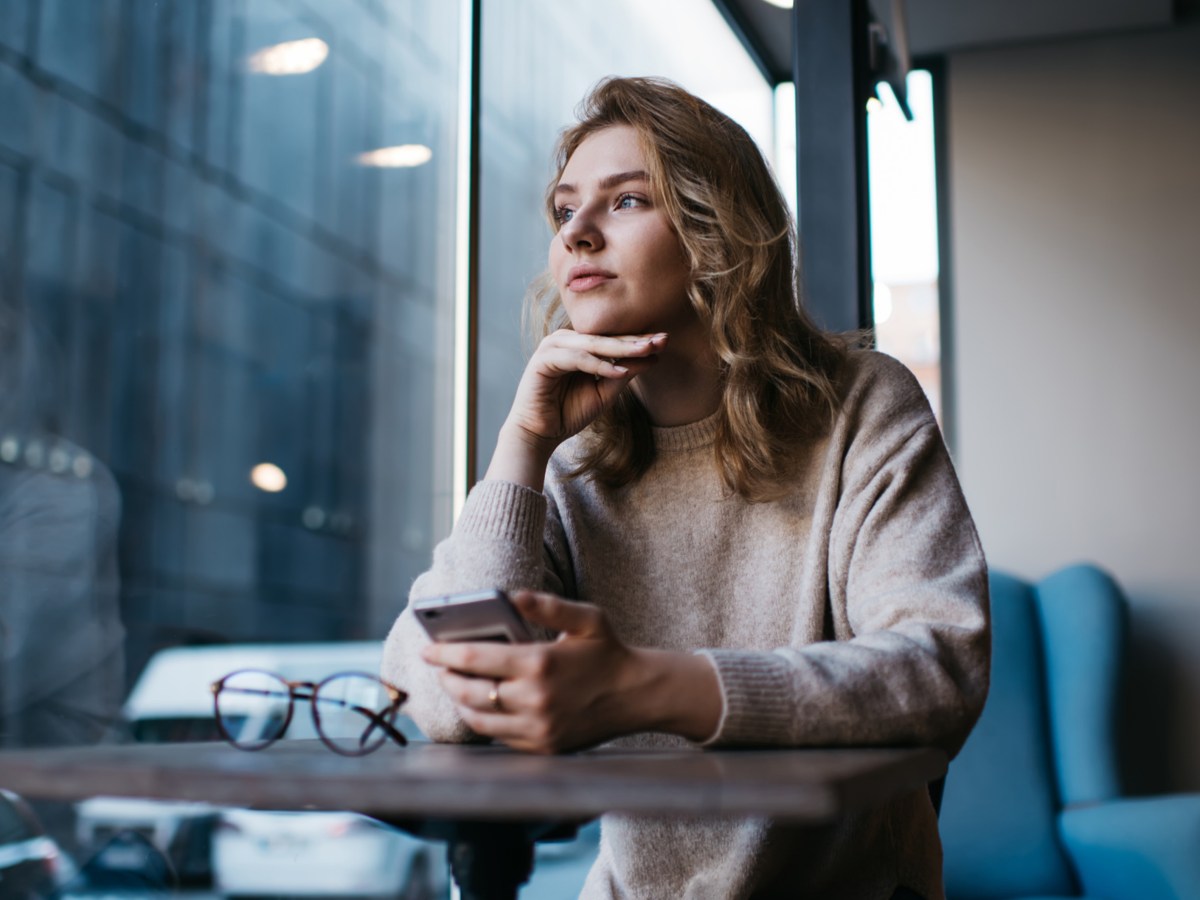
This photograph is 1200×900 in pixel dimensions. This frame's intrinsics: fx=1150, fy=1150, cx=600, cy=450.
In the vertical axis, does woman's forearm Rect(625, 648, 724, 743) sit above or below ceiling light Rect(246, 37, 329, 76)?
below

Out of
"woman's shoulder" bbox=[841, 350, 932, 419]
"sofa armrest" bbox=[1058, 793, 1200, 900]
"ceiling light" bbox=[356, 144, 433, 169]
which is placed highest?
"ceiling light" bbox=[356, 144, 433, 169]

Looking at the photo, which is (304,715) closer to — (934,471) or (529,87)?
(529,87)

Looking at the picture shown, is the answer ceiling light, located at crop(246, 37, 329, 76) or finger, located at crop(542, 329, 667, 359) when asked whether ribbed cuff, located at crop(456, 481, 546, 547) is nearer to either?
finger, located at crop(542, 329, 667, 359)

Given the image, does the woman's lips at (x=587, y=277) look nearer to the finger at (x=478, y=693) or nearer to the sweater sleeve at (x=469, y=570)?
the sweater sleeve at (x=469, y=570)

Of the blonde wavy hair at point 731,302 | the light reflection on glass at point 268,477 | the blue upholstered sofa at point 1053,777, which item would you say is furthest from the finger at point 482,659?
the light reflection on glass at point 268,477

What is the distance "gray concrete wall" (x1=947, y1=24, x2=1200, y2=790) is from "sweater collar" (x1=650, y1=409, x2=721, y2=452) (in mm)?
2185

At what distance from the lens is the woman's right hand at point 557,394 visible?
1.19m

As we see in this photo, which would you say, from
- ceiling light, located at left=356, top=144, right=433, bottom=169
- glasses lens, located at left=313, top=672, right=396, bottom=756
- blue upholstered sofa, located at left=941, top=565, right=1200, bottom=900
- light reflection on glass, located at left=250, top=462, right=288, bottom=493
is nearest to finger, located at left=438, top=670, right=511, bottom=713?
glasses lens, located at left=313, top=672, right=396, bottom=756

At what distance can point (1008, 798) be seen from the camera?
2562 mm

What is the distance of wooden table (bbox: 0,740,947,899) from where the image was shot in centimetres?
57

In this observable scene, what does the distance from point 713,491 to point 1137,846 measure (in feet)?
5.21

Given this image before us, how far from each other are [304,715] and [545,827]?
93.0 inches

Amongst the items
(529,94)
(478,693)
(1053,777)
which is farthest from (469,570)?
(1053,777)

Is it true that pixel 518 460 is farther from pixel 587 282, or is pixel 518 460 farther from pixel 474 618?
pixel 474 618
